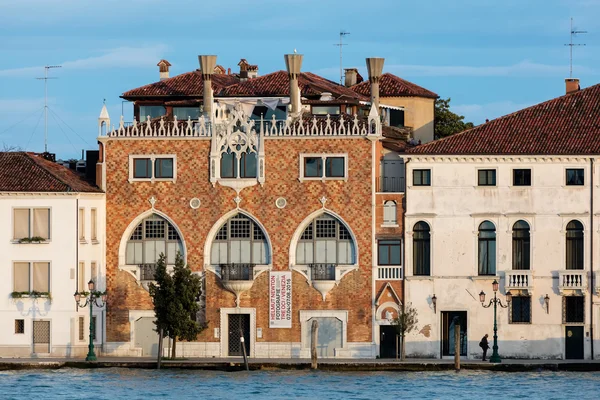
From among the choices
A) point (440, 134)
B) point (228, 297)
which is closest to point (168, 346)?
point (228, 297)

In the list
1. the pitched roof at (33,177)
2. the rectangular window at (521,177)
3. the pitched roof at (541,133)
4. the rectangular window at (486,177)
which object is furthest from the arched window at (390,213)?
the pitched roof at (33,177)

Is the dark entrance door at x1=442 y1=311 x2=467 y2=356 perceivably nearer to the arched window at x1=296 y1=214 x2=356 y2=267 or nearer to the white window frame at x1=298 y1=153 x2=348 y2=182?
the arched window at x1=296 y1=214 x2=356 y2=267

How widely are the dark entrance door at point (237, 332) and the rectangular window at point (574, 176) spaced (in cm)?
1232

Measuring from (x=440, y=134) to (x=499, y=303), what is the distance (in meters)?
23.4

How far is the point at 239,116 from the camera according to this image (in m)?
105

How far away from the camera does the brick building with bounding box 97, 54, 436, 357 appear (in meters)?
104

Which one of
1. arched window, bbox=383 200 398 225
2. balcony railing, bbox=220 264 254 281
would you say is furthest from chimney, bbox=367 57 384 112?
balcony railing, bbox=220 264 254 281

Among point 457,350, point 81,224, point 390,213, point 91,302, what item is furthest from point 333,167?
point 91,302

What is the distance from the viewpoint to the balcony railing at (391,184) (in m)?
105

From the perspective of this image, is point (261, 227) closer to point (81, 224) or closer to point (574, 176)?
point (81, 224)

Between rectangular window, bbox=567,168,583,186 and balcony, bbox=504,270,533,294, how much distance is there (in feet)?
11.4

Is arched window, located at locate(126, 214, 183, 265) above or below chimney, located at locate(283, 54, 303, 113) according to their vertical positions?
below

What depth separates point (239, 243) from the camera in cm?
10488

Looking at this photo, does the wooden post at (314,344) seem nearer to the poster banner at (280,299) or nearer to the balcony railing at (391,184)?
the poster banner at (280,299)
